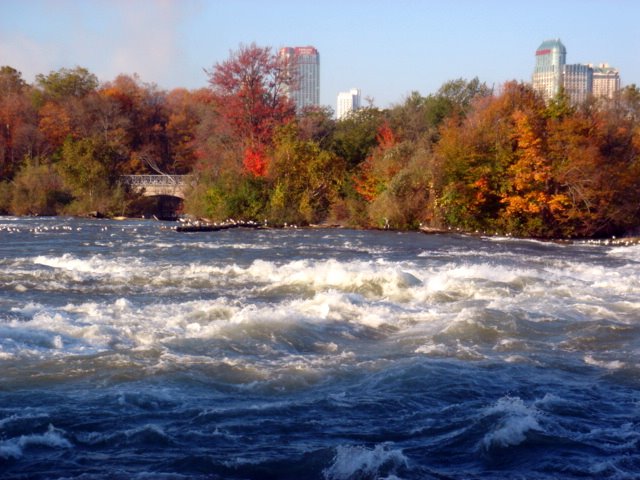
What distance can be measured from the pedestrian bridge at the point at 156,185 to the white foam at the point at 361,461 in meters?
42.1

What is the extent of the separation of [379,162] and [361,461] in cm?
3039

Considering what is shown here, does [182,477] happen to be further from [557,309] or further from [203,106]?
[203,106]

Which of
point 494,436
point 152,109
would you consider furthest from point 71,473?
point 152,109

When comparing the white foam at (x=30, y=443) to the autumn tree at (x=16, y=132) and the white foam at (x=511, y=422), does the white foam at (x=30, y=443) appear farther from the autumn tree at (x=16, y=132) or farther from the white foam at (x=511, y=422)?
the autumn tree at (x=16, y=132)

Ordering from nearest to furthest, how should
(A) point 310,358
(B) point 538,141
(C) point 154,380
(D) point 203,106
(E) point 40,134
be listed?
(C) point 154,380, (A) point 310,358, (B) point 538,141, (E) point 40,134, (D) point 203,106

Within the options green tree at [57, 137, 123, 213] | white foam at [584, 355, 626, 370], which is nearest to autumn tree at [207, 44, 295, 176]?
green tree at [57, 137, 123, 213]

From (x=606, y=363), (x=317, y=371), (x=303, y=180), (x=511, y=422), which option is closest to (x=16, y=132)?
(x=303, y=180)

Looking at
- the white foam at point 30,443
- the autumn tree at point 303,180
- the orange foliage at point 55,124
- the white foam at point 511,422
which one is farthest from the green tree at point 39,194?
the white foam at point 511,422

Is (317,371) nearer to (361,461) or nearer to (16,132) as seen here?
(361,461)

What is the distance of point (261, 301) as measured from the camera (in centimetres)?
1547

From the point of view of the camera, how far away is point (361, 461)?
7.11 metres

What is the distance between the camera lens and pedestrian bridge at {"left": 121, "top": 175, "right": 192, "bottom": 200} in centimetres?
4851

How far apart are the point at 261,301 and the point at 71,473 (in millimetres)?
8716

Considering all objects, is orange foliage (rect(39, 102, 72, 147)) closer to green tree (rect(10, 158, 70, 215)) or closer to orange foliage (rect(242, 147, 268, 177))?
green tree (rect(10, 158, 70, 215))
